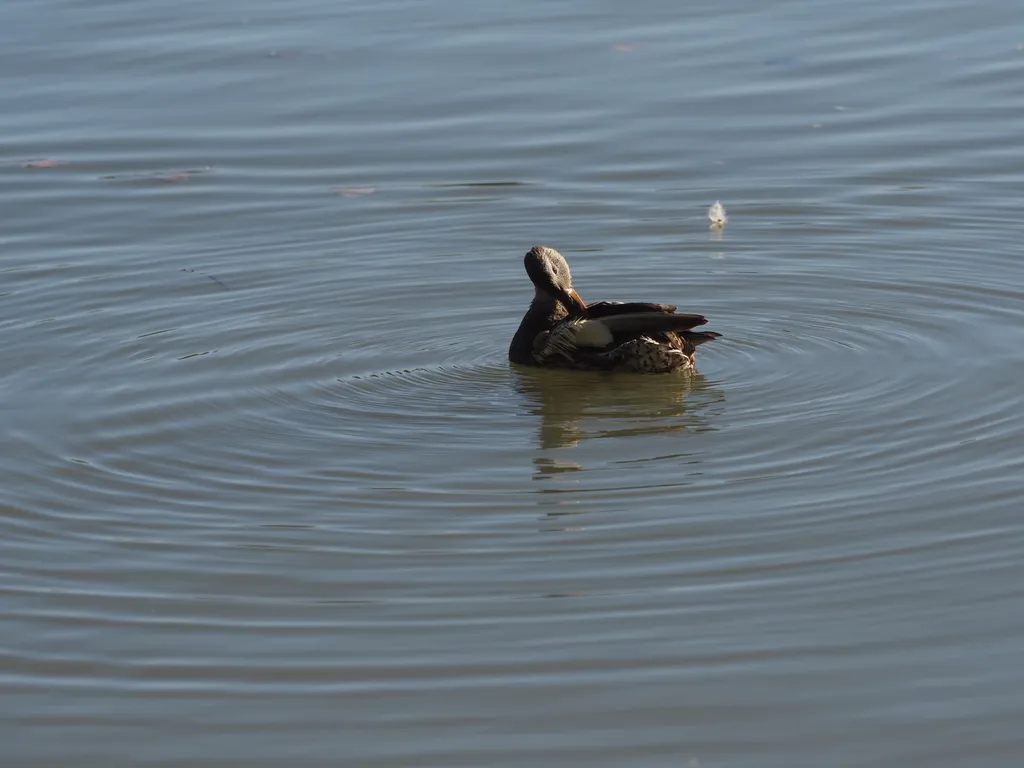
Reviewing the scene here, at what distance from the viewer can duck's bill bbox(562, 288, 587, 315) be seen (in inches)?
349

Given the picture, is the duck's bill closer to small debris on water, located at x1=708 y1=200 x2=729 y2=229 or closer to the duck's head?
the duck's head

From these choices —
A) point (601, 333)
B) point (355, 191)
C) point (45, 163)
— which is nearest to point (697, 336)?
point (601, 333)

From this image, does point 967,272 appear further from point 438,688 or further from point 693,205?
point 438,688

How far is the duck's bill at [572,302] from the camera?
8859mm

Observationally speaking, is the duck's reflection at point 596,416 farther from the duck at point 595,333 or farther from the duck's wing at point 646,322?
the duck's wing at point 646,322

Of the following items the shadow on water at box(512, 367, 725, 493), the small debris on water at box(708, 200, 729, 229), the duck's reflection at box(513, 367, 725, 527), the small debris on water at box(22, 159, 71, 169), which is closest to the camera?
the duck's reflection at box(513, 367, 725, 527)

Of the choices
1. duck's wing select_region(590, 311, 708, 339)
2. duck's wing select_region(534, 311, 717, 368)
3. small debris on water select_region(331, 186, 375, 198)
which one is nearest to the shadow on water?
duck's wing select_region(534, 311, 717, 368)

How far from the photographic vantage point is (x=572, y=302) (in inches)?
349

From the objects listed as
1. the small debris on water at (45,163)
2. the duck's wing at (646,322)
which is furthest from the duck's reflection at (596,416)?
the small debris on water at (45,163)

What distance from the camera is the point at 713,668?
207 inches

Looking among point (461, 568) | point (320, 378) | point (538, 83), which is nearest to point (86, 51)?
point (538, 83)

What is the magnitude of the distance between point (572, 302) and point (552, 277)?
0.17 meters

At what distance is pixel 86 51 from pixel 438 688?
41.5 feet

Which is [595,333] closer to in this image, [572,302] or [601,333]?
[601,333]
